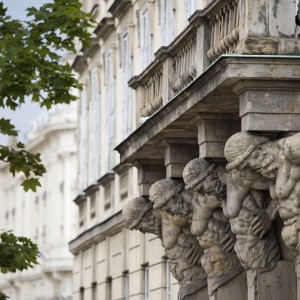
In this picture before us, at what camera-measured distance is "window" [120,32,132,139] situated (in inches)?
1528

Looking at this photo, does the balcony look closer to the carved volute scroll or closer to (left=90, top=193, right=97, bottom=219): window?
the carved volute scroll

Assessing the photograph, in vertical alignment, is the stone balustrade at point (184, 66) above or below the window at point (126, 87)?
below

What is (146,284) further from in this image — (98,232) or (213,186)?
(213,186)

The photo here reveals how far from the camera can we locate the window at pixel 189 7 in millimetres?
30741

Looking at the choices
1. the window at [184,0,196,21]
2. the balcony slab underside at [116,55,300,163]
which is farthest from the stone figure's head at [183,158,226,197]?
the window at [184,0,196,21]

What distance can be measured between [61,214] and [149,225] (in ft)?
188

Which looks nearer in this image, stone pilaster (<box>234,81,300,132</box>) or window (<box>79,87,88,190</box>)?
stone pilaster (<box>234,81,300,132</box>)

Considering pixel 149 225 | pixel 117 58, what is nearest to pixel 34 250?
pixel 149 225

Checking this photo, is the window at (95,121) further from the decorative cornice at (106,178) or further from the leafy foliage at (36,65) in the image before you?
the leafy foliage at (36,65)

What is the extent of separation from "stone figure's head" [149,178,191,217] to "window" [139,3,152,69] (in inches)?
400

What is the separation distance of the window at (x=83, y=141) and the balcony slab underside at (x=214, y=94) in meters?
18.5

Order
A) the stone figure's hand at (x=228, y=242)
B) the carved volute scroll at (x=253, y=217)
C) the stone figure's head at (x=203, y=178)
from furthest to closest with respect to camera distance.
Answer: the stone figure's hand at (x=228, y=242), the stone figure's head at (x=203, y=178), the carved volute scroll at (x=253, y=217)

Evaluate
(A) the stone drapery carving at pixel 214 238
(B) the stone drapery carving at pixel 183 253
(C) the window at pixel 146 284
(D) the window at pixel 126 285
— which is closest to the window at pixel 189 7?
(B) the stone drapery carving at pixel 183 253

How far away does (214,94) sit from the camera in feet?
71.4
